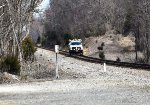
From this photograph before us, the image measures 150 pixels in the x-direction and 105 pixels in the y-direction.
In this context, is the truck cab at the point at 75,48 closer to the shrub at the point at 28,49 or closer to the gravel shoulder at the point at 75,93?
the shrub at the point at 28,49

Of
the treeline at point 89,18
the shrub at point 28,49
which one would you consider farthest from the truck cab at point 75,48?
the shrub at point 28,49

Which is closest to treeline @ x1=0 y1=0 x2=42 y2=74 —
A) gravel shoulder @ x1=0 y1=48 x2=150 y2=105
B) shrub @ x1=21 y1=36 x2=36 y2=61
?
gravel shoulder @ x1=0 y1=48 x2=150 y2=105

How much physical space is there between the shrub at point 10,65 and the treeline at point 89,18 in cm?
3097

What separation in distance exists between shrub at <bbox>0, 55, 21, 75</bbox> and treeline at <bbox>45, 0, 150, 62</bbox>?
102 feet

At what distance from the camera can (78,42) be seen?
6700 cm

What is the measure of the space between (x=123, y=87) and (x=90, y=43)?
65476 mm

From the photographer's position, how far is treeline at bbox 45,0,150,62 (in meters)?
88.0

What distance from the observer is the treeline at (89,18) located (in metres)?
88.0

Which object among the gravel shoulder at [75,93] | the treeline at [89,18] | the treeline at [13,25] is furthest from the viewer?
the treeline at [89,18]

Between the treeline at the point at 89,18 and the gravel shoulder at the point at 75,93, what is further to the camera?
the treeline at the point at 89,18

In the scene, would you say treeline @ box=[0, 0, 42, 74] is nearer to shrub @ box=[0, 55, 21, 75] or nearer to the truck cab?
shrub @ box=[0, 55, 21, 75]

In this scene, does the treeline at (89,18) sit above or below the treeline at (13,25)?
above

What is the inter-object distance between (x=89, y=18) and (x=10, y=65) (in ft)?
248

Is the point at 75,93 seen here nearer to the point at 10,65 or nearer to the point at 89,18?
the point at 10,65
